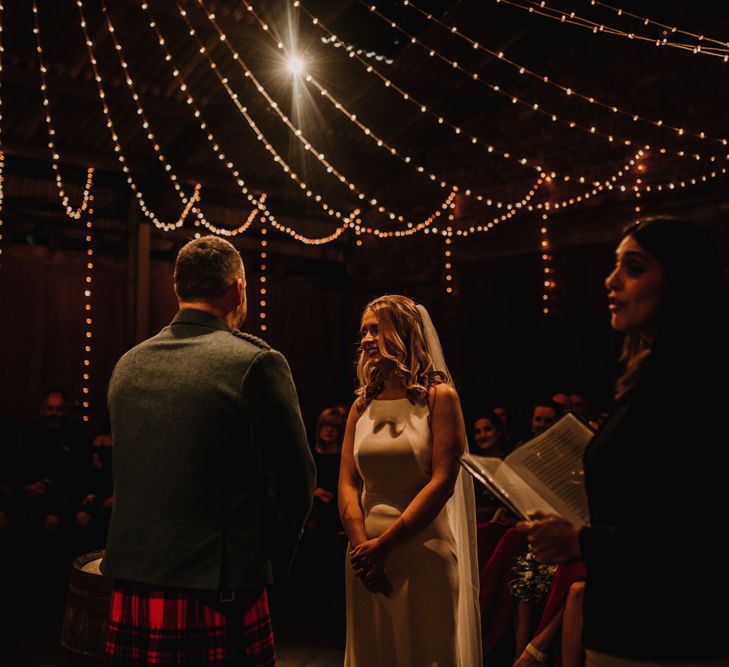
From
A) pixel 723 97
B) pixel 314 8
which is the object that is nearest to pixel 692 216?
pixel 723 97

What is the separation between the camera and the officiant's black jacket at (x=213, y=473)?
1.62 meters

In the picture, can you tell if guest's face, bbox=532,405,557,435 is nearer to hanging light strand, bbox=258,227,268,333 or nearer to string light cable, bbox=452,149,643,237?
string light cable, bbox=452,149,643,237

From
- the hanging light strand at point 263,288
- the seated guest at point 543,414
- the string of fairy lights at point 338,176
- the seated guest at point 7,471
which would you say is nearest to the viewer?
the seated guest at point 543,414

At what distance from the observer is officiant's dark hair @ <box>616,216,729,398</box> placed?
131 cm

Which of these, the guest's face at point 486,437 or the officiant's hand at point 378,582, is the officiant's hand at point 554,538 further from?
the guest's face at point 486,437

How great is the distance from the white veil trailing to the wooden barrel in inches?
43.7

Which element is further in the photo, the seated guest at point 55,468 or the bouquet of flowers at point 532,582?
the seated guest at point 55,468

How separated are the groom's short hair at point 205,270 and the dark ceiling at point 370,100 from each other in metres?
5.02

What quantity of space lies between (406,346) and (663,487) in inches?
56.8

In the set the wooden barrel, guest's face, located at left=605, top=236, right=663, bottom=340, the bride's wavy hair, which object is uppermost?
guest's face, located at left=605, top=236, right=663, bottom=340

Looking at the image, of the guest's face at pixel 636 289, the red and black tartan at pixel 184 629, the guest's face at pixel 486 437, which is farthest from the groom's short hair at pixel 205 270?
the guest's face at pixel 486 437

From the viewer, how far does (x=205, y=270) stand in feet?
5.80

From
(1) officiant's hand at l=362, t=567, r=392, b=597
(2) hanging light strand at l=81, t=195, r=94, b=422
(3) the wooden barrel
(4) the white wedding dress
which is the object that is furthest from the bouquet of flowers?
(2) hanging light strand at l=81, t=195, r=94, b=422

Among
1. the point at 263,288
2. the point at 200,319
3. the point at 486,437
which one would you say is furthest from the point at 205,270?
the point at 263,288
